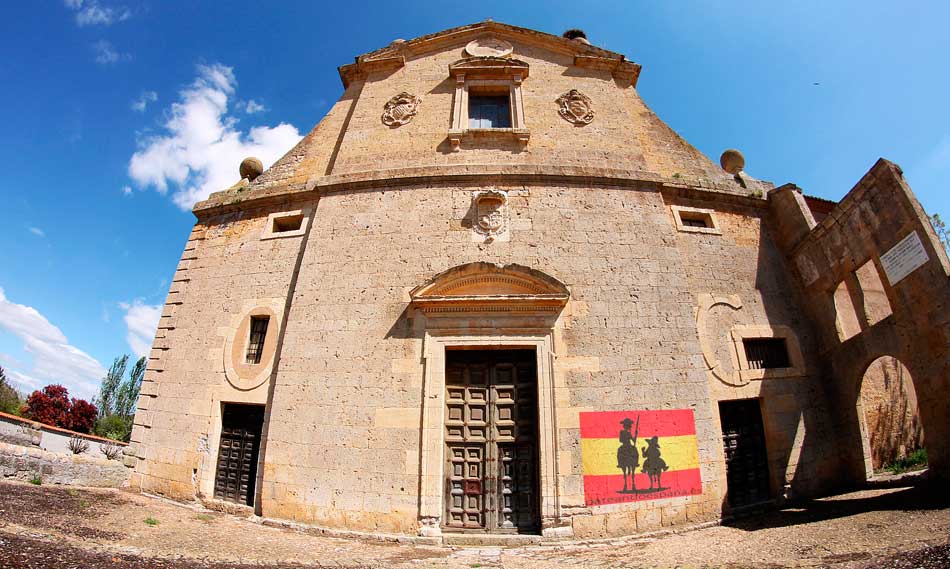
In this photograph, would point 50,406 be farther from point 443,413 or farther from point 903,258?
point 903,258

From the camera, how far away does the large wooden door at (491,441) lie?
7.09 m

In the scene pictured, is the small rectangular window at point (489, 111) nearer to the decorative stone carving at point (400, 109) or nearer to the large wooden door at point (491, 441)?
the decorative stone carving at point (400, 109)

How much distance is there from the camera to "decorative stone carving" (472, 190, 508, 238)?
28.7 feet

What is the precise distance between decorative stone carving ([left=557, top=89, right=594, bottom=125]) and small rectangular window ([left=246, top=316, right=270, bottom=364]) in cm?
852

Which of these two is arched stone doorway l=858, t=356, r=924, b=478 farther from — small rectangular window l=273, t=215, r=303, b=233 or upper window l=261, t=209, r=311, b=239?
small rectangular window l=273, t=215, r=303, b=233

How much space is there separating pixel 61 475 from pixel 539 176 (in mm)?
10842

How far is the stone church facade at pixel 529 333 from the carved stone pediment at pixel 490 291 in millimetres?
52

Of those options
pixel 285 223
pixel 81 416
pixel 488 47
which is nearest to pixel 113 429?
pixel 81 416

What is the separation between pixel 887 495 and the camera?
6758 millimetres

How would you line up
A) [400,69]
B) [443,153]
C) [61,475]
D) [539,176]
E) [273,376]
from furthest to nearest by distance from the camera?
[400,69] < [443,153] < [539,176] < [273,376] < [61,475]

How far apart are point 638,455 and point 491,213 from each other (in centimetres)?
537

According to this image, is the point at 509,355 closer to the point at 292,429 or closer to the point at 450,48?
the point at 292,429

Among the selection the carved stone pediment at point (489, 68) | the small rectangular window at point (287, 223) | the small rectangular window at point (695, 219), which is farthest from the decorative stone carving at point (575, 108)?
the small rectangular window at point (287, 223)

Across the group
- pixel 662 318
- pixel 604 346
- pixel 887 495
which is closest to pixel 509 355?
pixel 604 346
